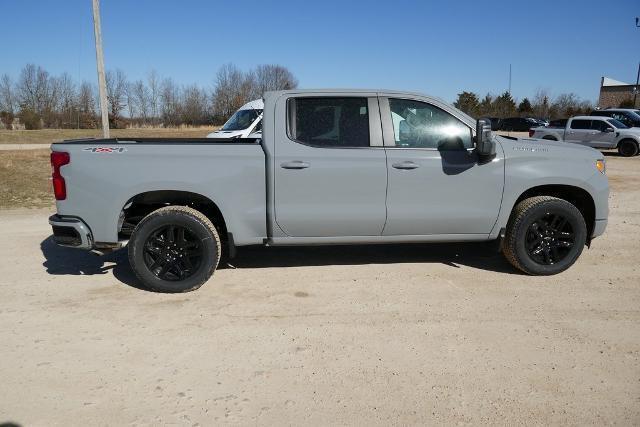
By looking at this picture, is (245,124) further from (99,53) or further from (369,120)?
(369,120)

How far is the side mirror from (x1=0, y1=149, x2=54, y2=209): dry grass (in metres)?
8.18

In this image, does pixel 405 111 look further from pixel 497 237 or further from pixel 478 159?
pixel 497 237

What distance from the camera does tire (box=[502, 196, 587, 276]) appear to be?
4.99m

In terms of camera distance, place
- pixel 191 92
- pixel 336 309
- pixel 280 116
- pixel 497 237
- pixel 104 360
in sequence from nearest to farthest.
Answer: pixel 104 360
pixel 336 309
pixel 280 116
pixel 497 237
pixel 191 92

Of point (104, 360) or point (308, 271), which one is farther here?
point (308, 271)

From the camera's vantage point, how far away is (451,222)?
495cm

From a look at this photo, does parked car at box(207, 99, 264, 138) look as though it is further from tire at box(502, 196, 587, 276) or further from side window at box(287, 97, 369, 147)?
tire at box(502, 196, 587, 276)

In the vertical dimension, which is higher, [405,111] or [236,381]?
[405,111]

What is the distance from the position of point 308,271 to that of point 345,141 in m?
1.49

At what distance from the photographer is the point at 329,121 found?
4832 millimetres

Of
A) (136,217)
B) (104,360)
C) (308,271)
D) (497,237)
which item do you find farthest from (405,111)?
(104,360)

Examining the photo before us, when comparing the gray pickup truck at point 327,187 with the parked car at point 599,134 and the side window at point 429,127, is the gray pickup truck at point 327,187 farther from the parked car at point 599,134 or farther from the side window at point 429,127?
the parked car at point 599,134

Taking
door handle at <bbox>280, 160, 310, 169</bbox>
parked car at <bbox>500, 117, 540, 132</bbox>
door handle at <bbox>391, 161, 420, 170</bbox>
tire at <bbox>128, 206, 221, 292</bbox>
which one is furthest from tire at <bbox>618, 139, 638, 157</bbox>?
parked car at <bbox>500, 117, 540, 132</bbox>

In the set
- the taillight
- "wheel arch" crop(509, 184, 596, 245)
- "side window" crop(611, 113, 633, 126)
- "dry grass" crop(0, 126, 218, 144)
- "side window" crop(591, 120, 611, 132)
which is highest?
"side window" crop(611, 113, 633, 126)
